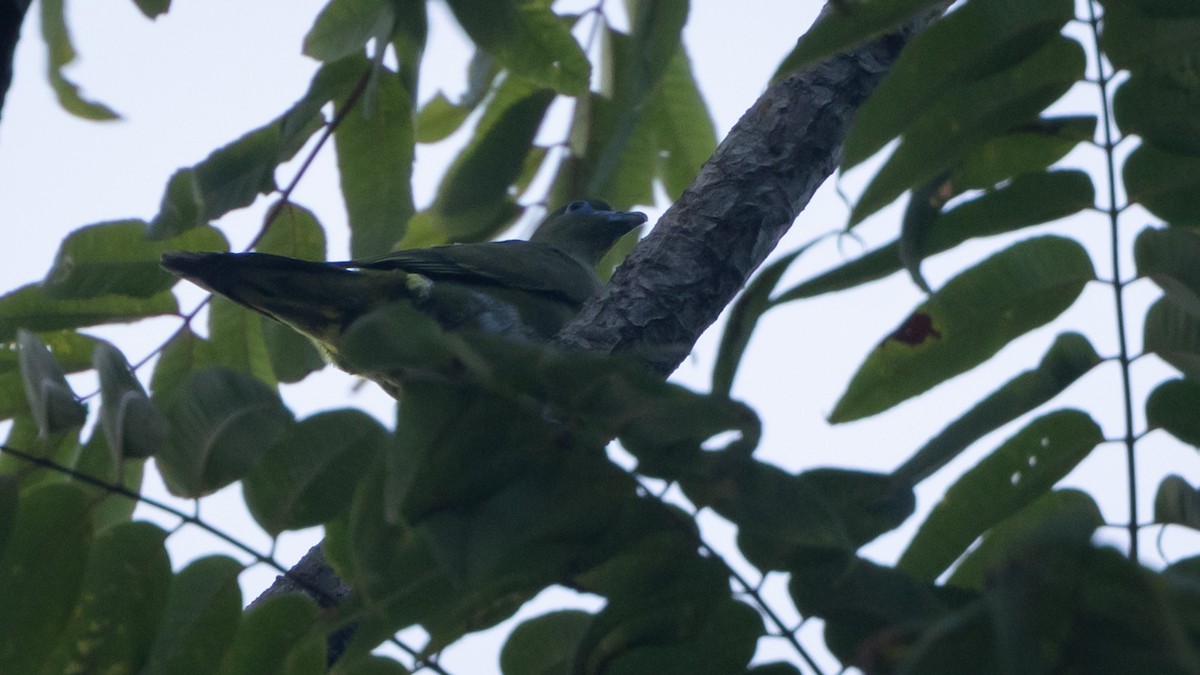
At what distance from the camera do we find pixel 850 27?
1602 millimetres

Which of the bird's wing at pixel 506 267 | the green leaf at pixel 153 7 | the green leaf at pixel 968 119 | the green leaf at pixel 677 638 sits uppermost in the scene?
the bird's wing at pixel 506 267

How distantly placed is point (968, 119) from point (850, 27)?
238 millimetres

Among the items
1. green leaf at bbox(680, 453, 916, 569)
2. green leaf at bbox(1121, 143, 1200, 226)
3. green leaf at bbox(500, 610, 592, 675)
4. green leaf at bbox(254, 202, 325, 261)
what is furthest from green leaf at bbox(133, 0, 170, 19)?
green leaf at bbox(1121, 143, 1200, 226)

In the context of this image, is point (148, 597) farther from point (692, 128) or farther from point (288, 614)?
point (692, 128)

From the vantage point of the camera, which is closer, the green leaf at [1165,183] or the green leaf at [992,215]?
the green leaf at [992,215]

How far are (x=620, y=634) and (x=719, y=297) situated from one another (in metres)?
1.59

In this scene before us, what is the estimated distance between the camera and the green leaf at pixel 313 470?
171cm

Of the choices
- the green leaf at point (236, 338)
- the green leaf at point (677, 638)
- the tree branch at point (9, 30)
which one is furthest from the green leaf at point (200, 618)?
the green leaf at point (236, 338)

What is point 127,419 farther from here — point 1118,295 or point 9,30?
point 1118,295

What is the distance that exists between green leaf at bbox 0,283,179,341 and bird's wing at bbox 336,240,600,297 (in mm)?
1293

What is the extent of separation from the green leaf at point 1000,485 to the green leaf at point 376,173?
1556mm

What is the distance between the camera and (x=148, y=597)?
1856mm

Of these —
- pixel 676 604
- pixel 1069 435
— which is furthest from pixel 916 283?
pixel 676 604

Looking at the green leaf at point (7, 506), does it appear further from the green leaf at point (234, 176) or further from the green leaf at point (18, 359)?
the green leaf at point (234, 176)
